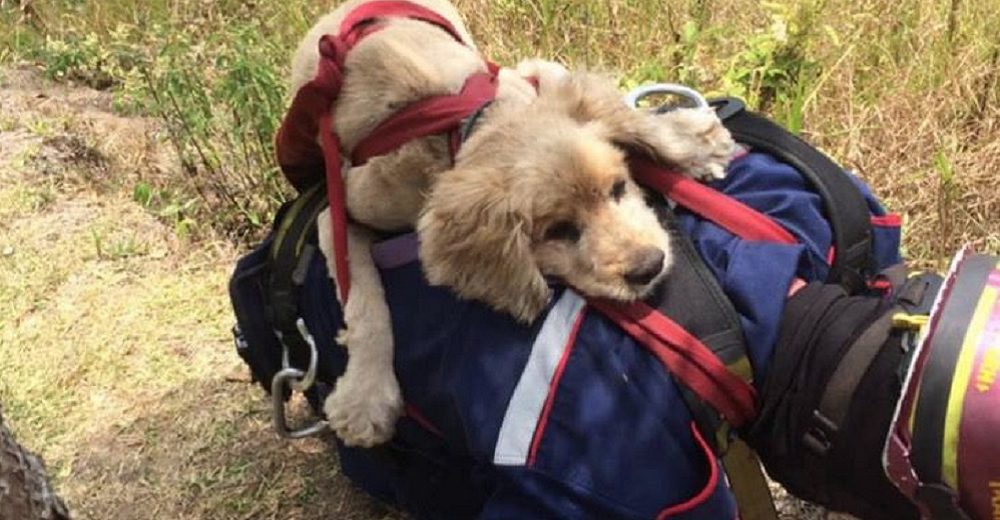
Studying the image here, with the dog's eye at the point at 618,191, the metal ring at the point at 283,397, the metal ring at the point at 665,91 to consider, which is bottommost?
the metal ring at the point at 283,397

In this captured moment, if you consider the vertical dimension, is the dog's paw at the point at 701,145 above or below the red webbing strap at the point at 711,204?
above

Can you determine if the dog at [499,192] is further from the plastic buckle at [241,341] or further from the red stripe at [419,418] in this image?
the plastic buckle at [241,341]

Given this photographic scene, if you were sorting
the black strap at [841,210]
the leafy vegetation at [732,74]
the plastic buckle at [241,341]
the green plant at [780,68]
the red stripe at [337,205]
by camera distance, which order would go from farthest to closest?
1. the green plant at [780,68]
2. the leafy vegetation at [732,74]
3. the plastic buckle at [241,341]
4. the red stripe at [337,205]
5. the black strap at [841,210]

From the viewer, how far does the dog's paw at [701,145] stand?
6.86 feet

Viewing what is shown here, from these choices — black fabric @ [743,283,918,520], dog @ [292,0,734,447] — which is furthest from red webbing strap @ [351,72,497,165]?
black fabric @ [743,283,918,520]

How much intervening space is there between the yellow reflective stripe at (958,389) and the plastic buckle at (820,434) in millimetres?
210

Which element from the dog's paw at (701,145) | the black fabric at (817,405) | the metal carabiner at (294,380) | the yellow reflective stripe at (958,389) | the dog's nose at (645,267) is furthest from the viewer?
the metal carabiner at (294,380)

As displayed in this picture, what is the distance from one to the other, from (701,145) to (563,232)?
0.32 meters

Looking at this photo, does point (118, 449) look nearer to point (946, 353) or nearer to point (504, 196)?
point (504, 196)

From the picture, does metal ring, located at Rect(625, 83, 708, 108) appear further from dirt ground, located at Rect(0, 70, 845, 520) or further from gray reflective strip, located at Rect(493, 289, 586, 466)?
dirt ground, located at Rect(0, 70, 845, 520)

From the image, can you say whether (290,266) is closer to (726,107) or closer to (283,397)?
(283,397)

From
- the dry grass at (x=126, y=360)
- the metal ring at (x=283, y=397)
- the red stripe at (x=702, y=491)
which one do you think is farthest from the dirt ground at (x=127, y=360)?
the red stripe at (x=702, y=491)

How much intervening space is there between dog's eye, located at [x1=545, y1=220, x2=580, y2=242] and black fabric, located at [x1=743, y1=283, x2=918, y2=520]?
38cm

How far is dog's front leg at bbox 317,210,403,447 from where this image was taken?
2.18 meters
